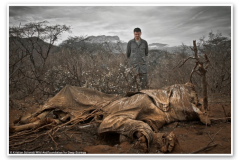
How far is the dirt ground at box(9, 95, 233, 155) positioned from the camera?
9.25 feet

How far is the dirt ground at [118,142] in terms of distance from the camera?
282 centimetres

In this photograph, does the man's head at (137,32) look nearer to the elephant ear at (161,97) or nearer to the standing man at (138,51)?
the standing man at (138,51)

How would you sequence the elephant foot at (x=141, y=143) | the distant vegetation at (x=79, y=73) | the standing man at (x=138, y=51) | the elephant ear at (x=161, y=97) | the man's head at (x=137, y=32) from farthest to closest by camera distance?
the standing man at (x=138, y=51) < the man's head at (x=137, y=32) < the distant vegetation at (x=79, y=73) < the elephant ear at (x=161, y=97) < the elephant foot at (x=141, y=143)

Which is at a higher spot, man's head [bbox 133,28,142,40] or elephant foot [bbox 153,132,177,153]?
man's head [bbox 133,28,142,40]

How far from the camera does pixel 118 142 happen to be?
332 cm

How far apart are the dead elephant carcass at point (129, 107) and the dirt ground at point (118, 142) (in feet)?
0.71

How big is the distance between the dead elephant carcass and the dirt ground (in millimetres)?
216

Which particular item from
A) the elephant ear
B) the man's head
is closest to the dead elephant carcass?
the elephant ear

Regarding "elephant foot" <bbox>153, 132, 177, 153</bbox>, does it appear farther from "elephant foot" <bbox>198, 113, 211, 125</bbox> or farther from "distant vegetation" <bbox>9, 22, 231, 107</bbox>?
"distant vegetation" <bbox>9, 22, 231, 107</bbox>

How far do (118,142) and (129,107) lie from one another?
70 cm

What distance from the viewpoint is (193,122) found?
4.24 m

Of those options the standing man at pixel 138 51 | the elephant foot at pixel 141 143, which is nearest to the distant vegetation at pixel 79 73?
the standing man at pixel 138 51

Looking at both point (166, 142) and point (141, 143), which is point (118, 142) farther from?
point (166, 142)

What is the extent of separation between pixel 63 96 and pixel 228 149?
3.21 metres
